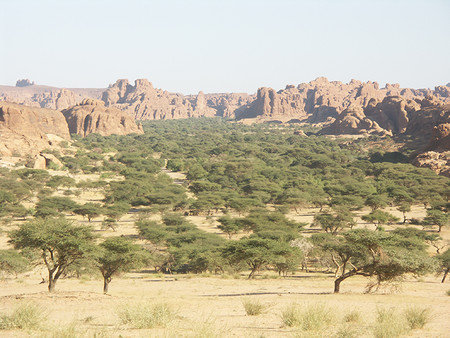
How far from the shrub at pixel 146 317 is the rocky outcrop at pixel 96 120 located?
166 metres

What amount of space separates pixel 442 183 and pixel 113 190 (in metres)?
57.0

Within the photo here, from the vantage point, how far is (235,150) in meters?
133

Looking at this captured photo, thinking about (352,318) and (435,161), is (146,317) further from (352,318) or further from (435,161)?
(435,161)

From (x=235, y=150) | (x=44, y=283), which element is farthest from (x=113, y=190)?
(x=235, y=150)

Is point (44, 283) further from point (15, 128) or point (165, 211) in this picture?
point (15, 128)

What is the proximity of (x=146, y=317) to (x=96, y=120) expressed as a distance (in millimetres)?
170706

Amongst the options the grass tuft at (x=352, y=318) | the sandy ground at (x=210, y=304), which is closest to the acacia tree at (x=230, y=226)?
the sandy ground at (x=210, y=304)

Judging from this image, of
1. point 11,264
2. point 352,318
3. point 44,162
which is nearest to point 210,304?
point 352,318

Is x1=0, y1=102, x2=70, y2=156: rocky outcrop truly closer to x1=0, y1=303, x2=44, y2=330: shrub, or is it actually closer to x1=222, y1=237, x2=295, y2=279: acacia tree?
x1=222, y1=237, x2=295, y2=279: acacia tree

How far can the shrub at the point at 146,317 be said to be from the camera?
1097cm

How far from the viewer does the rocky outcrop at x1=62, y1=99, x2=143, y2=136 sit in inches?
6644

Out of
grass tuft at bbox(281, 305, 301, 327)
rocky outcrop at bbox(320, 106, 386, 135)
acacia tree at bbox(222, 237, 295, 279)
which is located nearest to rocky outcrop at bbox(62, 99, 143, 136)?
rocky outcrop at bbox(320, 106, 386, 135)

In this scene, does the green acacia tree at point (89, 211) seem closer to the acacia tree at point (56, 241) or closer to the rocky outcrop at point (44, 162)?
the acacia tree at point (56, 241)

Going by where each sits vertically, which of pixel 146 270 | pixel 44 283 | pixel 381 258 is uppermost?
pixel 381 258
